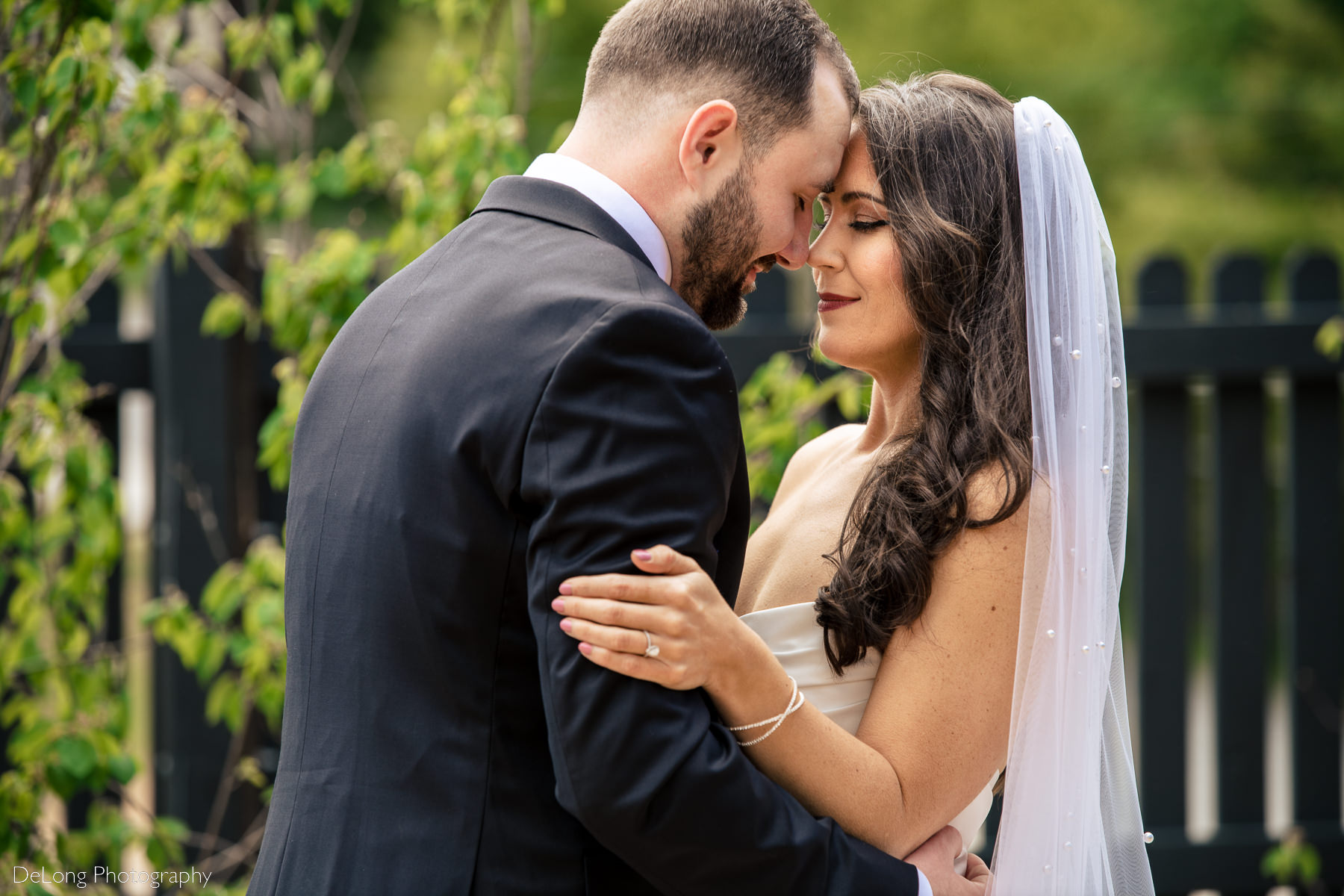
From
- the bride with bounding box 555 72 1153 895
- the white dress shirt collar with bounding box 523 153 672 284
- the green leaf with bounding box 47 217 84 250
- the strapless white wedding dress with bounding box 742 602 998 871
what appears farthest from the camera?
the green leaf with bounding box 47 217 84 250

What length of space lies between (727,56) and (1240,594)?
3.13m

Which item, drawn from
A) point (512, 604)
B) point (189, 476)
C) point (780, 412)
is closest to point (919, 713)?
point (512, 604)

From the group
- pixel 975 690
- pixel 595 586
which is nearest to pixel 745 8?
pixel 595 586

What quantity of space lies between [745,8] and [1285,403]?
3069 mm

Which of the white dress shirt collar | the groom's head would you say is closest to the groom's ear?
the groom's head

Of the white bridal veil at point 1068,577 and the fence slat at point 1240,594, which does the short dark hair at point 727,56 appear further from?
the fence slat at point 1240,594

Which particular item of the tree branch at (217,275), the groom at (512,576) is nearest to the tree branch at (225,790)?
the tree branch at (217,275)

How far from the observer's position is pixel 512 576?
1741 millimetres

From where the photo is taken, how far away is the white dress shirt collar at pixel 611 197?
199 cm

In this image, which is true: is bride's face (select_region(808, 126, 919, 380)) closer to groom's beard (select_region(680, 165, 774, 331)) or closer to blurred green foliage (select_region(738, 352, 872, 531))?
groom's beard (select_region(680, 165, 774, 331))

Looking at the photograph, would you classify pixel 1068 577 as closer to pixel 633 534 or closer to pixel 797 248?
pixel 797 248

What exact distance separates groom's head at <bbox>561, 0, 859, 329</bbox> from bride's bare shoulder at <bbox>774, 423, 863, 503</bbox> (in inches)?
34.2

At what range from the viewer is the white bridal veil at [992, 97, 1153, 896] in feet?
7.22

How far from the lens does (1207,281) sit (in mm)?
4422
